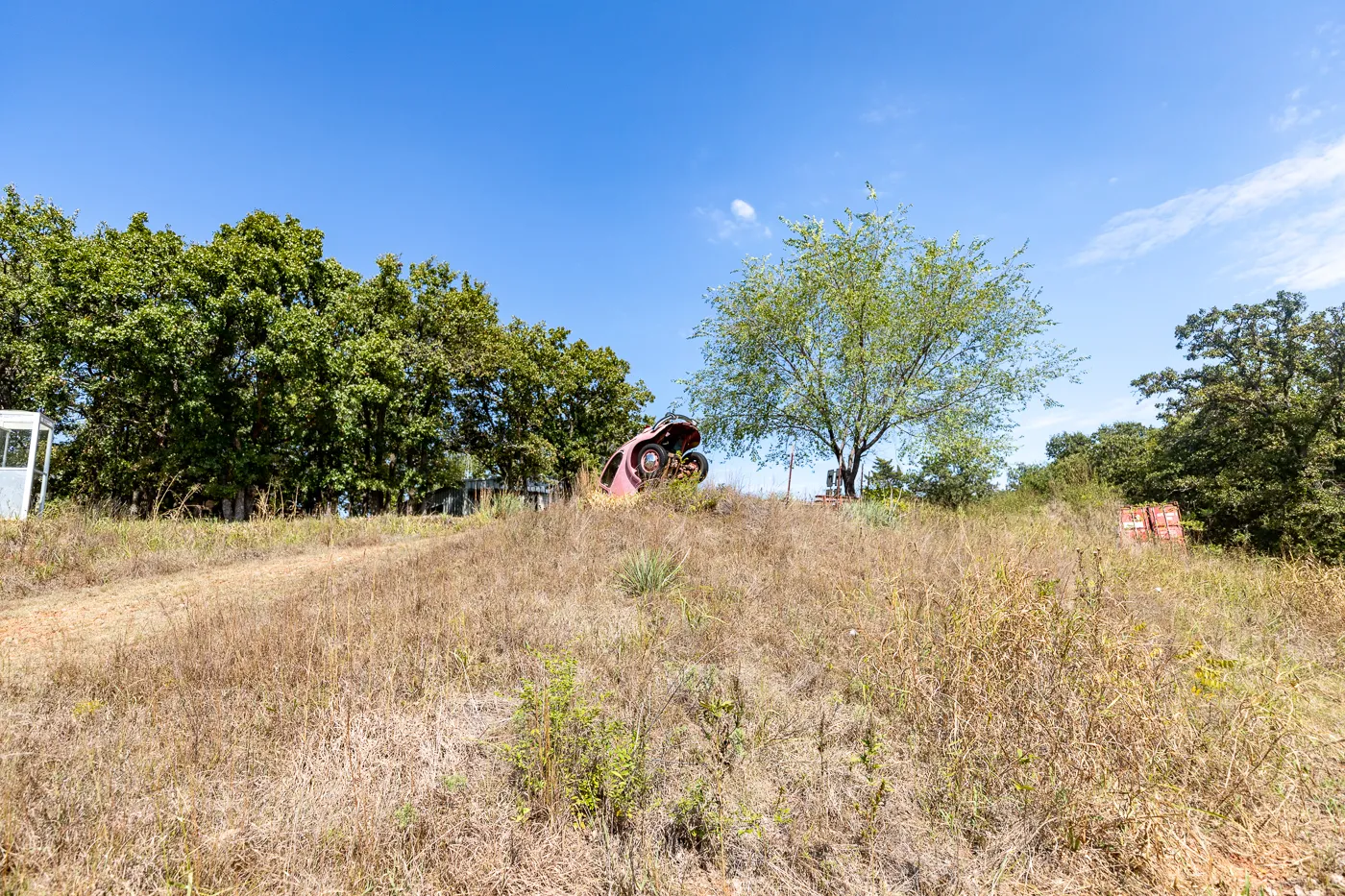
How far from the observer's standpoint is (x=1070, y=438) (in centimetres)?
5191

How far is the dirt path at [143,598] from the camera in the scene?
4805mm

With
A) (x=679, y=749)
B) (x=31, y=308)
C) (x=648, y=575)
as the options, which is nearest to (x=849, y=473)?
(x=648, y=575)

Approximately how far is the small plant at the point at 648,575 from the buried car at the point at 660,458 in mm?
3864

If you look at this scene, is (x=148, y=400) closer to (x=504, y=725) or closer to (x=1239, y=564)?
(x=504, y=725)

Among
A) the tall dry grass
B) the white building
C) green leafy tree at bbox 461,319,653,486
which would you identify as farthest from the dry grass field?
green leafy tree at bbox 461,319,653,486

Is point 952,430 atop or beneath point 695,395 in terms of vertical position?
beneath

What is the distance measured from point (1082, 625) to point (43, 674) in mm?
7064

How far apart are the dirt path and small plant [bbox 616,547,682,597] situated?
3.86 meters

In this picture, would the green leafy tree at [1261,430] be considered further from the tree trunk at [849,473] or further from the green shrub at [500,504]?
the green shrub at [500,504]

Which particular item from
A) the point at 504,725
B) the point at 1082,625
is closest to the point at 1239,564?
the point at 1082,625

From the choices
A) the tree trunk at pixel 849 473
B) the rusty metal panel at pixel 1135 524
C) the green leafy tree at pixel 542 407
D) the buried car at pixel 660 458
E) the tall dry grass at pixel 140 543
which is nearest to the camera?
the tall dry grass at pixel 140 543

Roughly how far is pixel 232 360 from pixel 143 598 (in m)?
14.5

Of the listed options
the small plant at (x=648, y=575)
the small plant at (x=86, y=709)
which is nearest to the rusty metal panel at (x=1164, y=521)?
the small plant at (x=648, y=575)

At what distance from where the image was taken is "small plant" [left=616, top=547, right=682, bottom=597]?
551 cm
